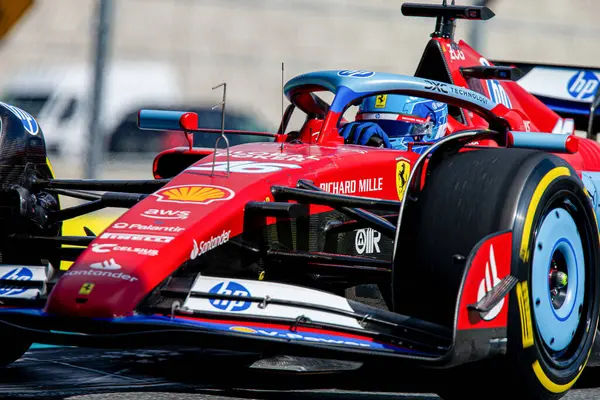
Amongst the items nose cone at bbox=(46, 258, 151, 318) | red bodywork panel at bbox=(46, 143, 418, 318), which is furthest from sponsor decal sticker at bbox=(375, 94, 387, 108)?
nose cone at bbox=(46, 258, 151, 318)

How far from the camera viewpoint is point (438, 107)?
234 inches

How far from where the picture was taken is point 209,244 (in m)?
4.09

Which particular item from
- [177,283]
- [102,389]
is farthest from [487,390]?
[102,389]

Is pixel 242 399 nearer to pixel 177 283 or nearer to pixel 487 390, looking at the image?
pixel 177 283

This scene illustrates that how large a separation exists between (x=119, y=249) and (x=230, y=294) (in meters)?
0.43

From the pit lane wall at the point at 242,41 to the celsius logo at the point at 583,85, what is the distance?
519 centimetres

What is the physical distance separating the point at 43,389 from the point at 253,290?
1219 millimetres

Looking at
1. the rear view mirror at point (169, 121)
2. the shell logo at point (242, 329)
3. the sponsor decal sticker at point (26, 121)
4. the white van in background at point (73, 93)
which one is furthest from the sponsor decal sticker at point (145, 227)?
the white van in background at point (73, 93)

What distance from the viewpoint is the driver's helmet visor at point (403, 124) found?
5.82 m

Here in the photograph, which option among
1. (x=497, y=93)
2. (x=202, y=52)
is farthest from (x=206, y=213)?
(x=202, y=52)

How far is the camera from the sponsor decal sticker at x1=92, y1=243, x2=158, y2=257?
391cm

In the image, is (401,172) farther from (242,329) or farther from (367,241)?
(242,329)

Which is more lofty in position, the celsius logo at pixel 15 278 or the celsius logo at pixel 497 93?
the celsius logo at pixel 497 93

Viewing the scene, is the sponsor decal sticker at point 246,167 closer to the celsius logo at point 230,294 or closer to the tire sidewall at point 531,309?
the celsius logo at point 230,294
